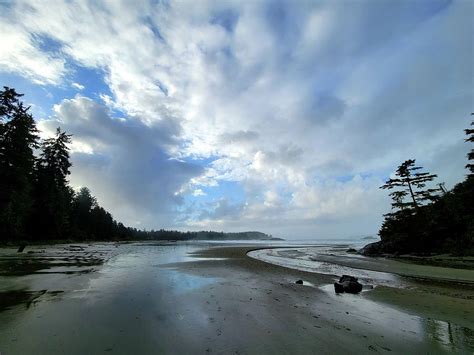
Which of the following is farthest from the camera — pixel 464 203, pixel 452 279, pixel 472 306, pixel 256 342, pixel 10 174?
pixel 10 174

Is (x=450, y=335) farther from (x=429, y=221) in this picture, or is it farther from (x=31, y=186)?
(x=31, y=186)

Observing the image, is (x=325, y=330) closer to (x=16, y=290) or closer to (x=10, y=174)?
(x=16, y=290)

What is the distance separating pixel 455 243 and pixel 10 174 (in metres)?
55.4

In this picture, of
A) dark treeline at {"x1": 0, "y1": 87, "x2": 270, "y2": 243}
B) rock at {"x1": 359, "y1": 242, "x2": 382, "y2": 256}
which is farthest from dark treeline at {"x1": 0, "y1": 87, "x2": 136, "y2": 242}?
rock at {"x1": 359, "y1": 242, "x2": 382, "y2": 256}

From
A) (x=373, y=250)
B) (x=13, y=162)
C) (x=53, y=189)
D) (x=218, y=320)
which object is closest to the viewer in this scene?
(x=218, y=320)

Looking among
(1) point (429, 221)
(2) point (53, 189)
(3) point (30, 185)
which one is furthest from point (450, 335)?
(2) point (53, 189)

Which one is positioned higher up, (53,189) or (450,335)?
(53,189)

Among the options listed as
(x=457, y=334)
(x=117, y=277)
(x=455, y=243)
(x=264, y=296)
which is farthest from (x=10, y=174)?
(x=455, y=243)

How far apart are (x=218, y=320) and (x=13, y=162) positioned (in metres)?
41.5

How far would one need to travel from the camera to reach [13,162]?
36.5m

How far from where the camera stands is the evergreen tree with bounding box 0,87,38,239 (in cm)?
3456

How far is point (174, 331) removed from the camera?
21.8 ft

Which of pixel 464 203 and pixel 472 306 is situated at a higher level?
pixel 464 203

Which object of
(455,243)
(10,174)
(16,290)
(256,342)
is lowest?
(256,342)
